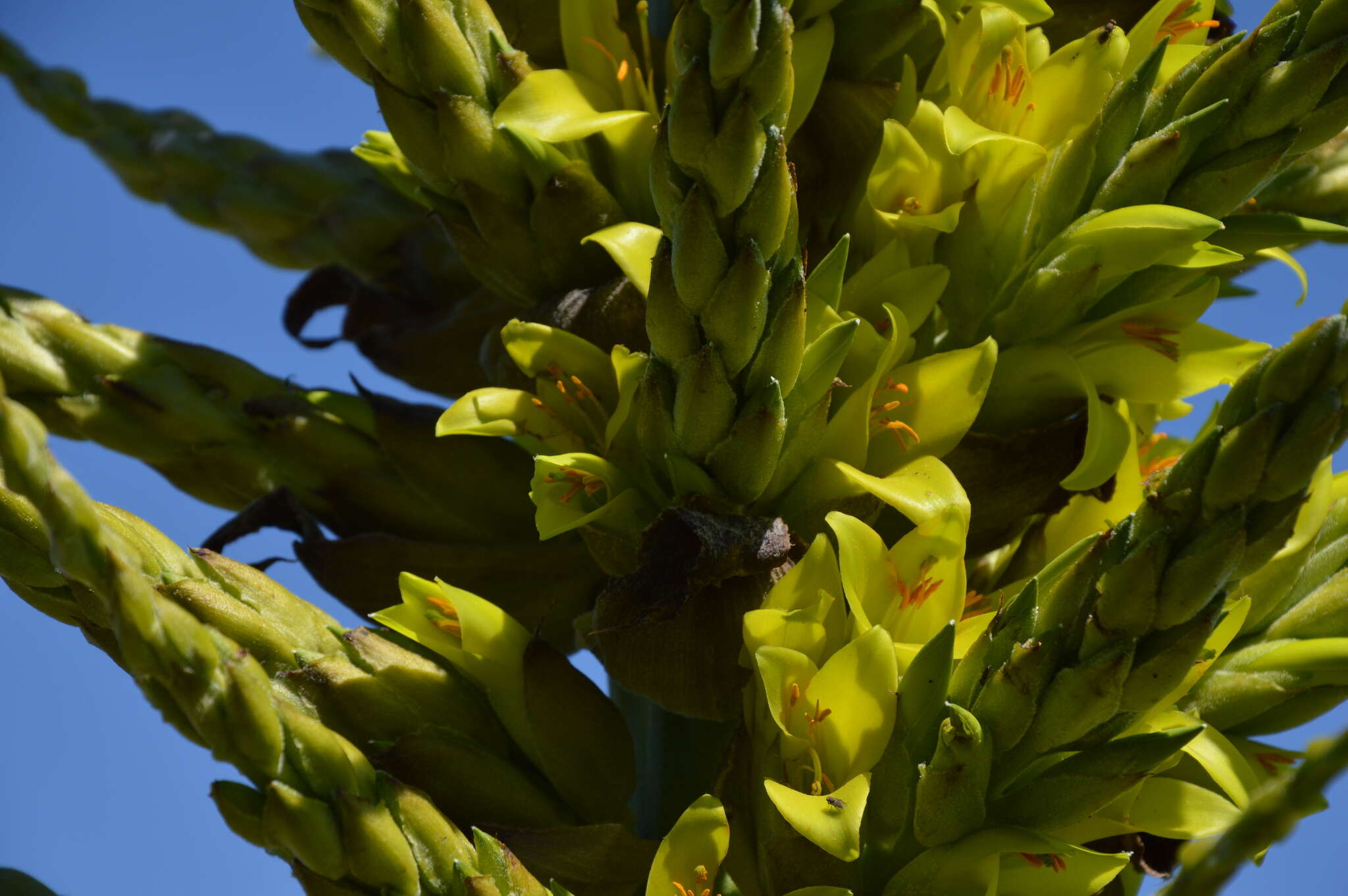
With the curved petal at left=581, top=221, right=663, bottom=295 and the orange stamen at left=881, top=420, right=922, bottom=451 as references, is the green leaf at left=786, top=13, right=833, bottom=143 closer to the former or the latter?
the curved petal at left=581, top=221, right=663, bottom=295

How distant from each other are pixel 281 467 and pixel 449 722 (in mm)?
436

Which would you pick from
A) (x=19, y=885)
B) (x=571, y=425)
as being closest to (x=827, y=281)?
(x=571, y=425)

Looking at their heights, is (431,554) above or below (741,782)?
above

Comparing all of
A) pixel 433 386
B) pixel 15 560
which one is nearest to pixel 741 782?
pixel 15 560

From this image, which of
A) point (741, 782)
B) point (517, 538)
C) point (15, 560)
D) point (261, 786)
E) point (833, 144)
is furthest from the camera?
point (517, 538)

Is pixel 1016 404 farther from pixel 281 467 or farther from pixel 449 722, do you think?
pixel 281 467

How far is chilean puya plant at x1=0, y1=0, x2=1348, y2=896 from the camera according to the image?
102 cm

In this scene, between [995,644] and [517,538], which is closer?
[995,644]

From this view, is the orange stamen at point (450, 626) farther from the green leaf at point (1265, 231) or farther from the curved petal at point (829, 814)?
the green leaf at point (1265, 231)

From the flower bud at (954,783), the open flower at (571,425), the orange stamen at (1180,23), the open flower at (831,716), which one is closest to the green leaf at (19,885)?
the open flower at (571,425)

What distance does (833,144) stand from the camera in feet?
4.73

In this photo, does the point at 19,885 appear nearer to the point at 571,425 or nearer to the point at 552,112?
the point at 571,425

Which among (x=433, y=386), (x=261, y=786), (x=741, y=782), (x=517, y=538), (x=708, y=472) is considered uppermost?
(x=433, y=386)

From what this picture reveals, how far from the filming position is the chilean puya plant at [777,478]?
40.2 inches
